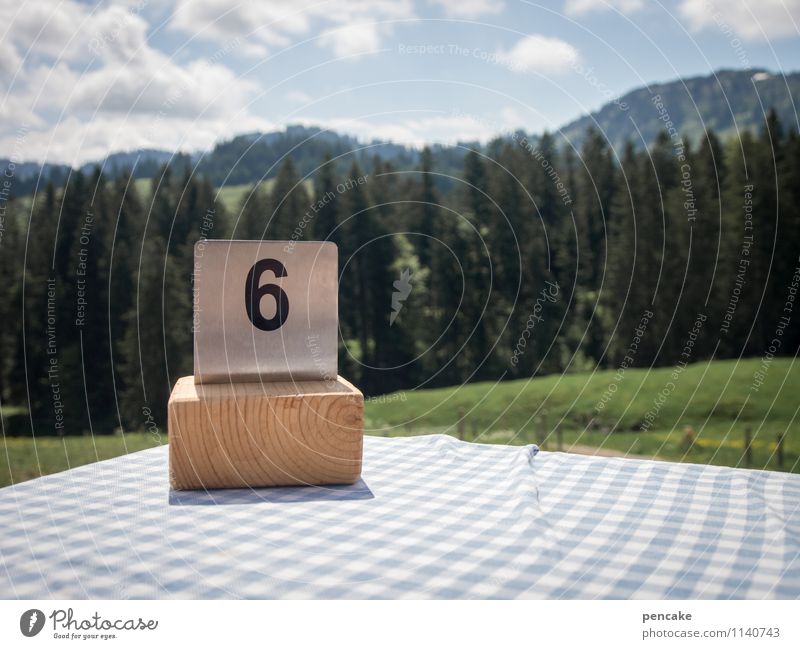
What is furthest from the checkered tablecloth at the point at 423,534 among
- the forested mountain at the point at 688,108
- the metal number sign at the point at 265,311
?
the forested mountain at the point at 688,108

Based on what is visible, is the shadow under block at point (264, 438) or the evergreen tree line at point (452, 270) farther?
the evergreen tree line at point (452, 270)

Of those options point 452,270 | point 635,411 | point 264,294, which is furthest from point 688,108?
point 264,294

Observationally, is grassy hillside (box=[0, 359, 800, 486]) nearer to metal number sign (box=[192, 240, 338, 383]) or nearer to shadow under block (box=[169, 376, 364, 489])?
metal number sign (box=[192, 240, 338, 383])

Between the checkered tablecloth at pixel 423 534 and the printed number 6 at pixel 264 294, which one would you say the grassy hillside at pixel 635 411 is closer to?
the printed number 6 at pixel 264 294

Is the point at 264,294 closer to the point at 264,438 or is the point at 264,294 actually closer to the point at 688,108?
the point at 264,438

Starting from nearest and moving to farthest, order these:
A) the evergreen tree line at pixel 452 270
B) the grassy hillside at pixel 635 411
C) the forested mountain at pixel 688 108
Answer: the grassy hillside at pixel 635 411
the evergreen tree line at pixel 452 270
the forested mountain at pixel 688 108

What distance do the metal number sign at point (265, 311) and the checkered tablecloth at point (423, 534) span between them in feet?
2.28

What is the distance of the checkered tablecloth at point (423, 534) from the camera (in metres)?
2.64

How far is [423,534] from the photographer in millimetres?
3156

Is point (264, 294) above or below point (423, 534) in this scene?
above

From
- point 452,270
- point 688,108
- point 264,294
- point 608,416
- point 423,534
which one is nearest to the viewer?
point 423,534

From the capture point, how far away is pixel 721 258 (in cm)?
3002

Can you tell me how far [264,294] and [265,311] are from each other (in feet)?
0.32

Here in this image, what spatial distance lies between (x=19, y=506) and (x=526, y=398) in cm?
2630
